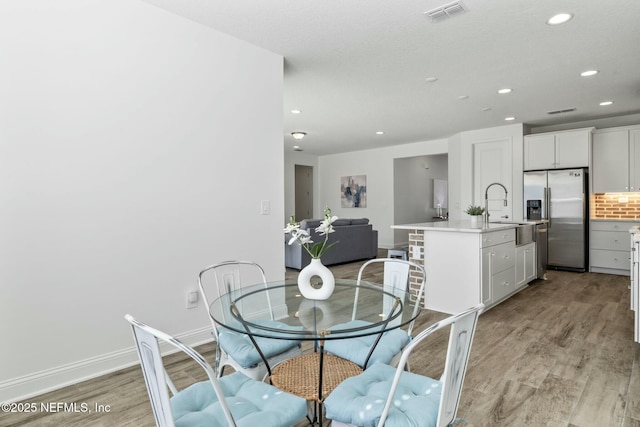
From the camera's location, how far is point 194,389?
138 cm

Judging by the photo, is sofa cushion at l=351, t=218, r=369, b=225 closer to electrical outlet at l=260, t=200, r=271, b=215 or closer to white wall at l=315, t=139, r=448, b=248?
white wall at l=315, t=139, r=448, b=248

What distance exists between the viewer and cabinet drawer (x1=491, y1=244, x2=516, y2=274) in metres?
3.92

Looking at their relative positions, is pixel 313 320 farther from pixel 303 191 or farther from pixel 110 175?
pixel 303 191

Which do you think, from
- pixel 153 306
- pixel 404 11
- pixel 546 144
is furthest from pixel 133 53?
pixel 546 144

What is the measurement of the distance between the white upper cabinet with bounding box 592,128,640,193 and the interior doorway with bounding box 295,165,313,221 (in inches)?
266

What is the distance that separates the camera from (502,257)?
13.5 ft

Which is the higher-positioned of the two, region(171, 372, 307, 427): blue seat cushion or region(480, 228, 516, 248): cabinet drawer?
region(480, 228, 516, 248): cabinet drawer

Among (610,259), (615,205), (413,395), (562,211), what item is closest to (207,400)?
(413,395)

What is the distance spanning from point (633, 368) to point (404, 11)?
301 centimetres

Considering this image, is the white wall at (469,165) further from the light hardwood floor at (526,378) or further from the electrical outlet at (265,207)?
the electrical outlet at (265,207)

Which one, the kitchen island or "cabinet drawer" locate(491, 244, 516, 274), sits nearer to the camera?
the kitchen island

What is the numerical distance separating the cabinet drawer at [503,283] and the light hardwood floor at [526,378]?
0.21 metres

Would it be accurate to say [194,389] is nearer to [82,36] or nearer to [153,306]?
[153,306]

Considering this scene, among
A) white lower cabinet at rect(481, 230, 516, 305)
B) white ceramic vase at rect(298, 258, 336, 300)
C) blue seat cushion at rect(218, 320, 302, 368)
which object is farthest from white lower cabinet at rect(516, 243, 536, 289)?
blue seat cushion at rect(218, 320, 302, 368)
